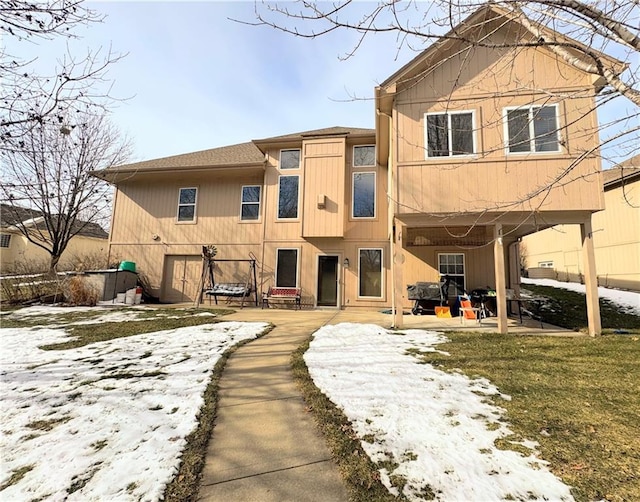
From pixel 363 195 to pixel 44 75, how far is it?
907cm

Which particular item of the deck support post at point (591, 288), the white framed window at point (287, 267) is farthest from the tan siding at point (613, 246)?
the white framed window at point (287, 267)

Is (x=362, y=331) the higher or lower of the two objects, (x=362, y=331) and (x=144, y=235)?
the lower

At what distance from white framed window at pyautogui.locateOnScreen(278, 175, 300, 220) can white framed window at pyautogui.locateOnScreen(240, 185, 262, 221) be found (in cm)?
105

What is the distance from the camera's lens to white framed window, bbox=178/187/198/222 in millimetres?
12766

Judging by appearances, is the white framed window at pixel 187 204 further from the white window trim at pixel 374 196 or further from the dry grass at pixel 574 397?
the dry grass at pixel 574 397

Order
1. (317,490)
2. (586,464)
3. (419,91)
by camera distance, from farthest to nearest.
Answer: (419,91), (586,464), (317,490)

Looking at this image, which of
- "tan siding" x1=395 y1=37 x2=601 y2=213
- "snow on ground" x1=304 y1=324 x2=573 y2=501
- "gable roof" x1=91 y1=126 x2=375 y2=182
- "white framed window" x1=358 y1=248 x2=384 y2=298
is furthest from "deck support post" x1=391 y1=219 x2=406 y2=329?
"gable roof" x1=91 y1=126 x2=375 y2=182

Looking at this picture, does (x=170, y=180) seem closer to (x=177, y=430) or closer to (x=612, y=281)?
(x=177, y=430)

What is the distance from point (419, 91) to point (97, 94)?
6139mm

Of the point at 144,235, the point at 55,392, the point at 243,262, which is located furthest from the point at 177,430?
the point at 144,235

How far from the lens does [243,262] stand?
11.9 metres

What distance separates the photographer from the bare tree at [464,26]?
2590 mm

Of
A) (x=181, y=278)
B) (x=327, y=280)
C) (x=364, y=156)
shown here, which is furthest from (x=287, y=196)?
(x=181, y=278)

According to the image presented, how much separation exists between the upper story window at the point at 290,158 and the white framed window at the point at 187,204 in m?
3.89
